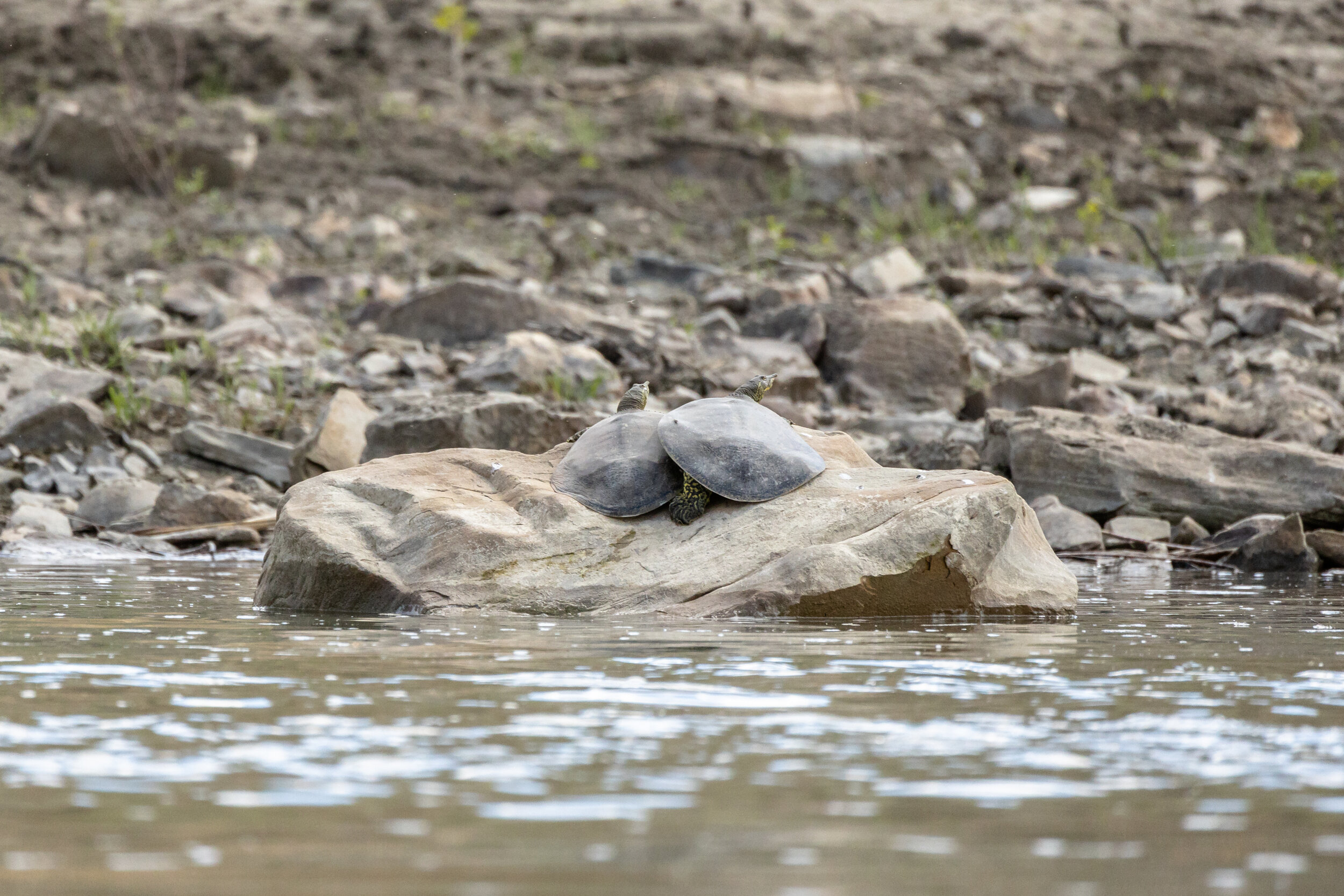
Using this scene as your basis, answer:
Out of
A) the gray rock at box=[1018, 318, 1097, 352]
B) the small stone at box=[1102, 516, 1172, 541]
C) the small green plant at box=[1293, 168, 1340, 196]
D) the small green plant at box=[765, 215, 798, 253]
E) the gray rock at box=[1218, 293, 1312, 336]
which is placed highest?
the small green plant at box=[1293, 168, 1340, 196]

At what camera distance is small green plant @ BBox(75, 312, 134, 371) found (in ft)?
34.2

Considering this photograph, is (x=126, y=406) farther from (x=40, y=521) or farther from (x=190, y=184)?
(x=190, y=184)

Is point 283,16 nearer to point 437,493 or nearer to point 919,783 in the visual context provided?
point 437,493

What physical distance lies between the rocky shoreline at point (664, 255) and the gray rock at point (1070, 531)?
0.06 ft

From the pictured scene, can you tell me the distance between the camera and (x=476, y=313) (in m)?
11.8

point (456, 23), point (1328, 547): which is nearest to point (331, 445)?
point (1328, 547)

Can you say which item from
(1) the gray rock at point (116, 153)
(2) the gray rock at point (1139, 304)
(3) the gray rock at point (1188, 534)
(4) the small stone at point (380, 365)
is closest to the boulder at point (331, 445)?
(4) the small stone at point (380, 365)

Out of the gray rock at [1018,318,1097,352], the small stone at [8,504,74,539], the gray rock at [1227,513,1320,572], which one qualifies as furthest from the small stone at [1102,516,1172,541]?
the small stone at [8,504,74,539]

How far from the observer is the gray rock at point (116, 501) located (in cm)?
858

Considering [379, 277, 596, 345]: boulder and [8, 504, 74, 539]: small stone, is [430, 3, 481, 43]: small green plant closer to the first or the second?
[379, 277, 596, 345]: boulder

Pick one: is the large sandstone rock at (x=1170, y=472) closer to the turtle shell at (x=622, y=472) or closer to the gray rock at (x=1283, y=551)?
the gray rock at (x=1283, y=551)

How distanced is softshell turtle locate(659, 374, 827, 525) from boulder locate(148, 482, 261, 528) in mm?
3428

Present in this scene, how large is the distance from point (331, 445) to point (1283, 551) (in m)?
5.03

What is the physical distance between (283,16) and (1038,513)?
13.6m
